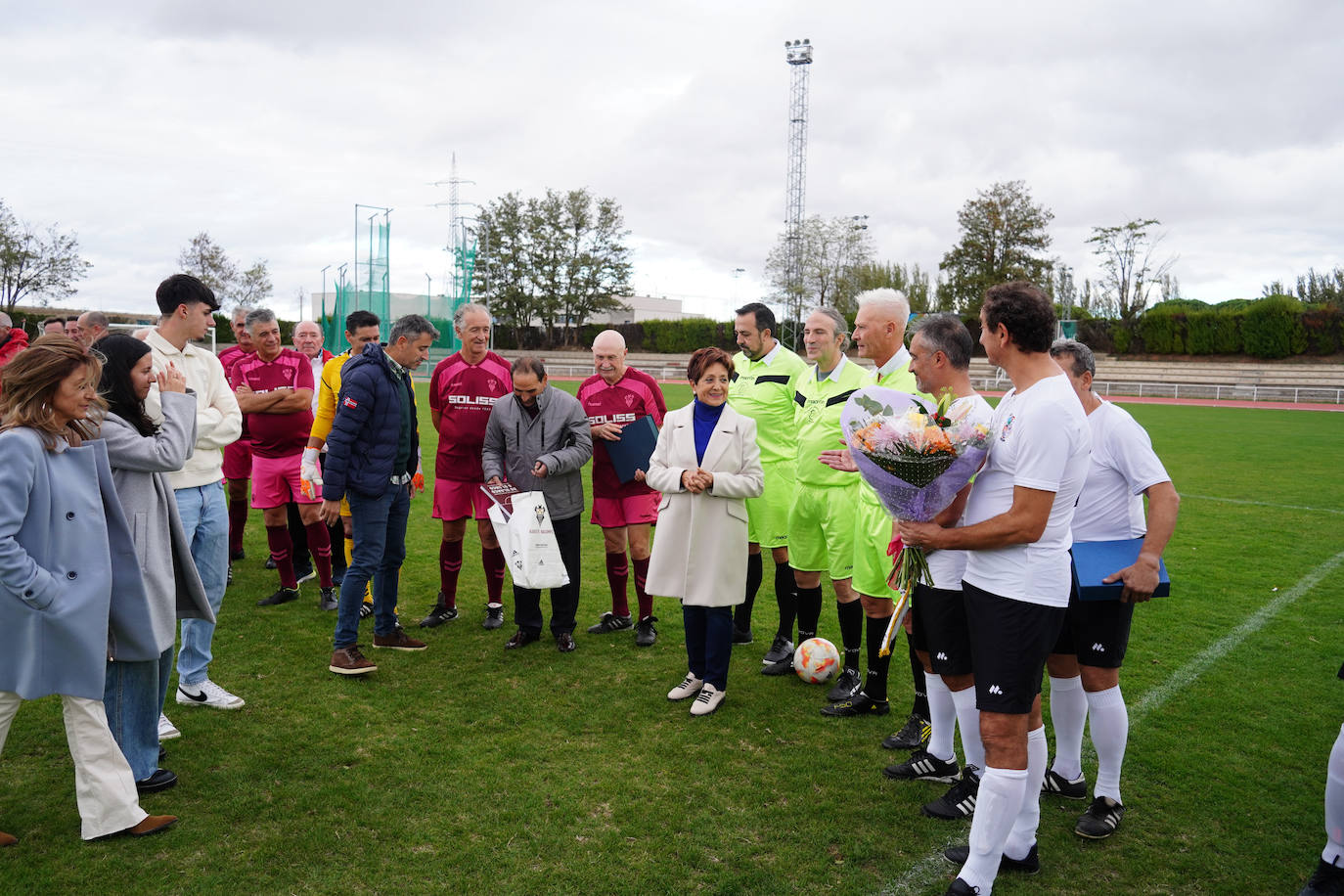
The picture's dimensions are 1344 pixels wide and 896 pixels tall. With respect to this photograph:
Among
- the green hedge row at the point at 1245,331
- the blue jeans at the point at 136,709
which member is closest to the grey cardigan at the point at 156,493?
the blue jeans at the point at 136,709

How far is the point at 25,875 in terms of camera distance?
3.10 metres

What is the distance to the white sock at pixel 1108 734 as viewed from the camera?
354cm

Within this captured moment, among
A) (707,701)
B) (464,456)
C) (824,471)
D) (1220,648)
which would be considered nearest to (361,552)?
(464,456)

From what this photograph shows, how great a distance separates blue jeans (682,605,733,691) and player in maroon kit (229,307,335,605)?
130 inches

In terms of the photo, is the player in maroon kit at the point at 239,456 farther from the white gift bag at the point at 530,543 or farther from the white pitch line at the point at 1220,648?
the white pitch line at the point at 1220,648

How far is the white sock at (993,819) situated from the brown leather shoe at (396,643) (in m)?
3.94

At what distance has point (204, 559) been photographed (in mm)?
4598

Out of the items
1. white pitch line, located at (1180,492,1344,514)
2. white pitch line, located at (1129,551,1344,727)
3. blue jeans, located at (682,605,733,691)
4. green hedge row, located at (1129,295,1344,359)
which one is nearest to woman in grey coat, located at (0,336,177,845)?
blue jeans, located at (682,605,733,691)

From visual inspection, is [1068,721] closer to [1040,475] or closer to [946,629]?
[946,629]

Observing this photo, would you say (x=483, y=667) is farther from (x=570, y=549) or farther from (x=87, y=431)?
(x=87, y=431)

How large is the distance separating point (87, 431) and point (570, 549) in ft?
10.0

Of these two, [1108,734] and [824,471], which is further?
[824,471]

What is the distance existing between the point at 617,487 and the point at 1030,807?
11.7 feet

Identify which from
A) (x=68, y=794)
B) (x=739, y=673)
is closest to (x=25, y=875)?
(x=68, y=794)
